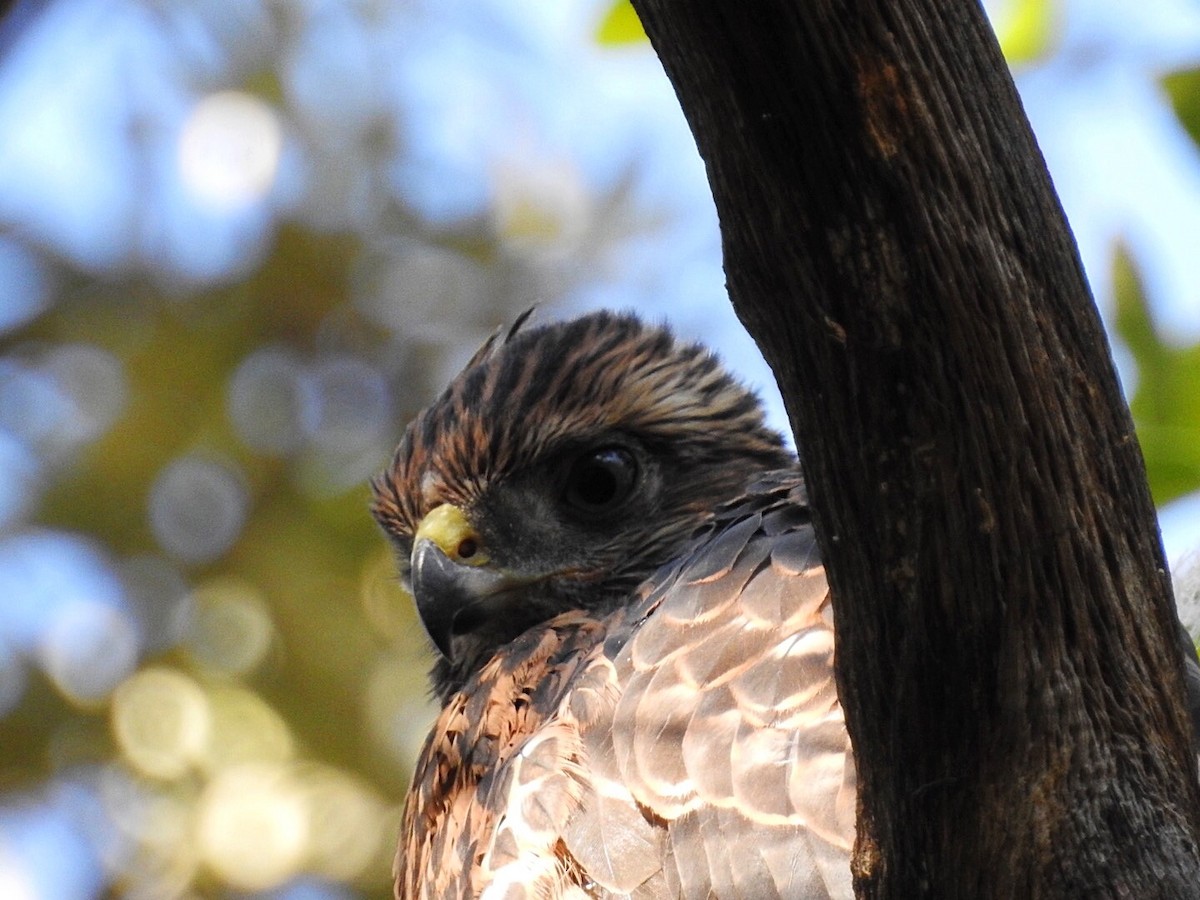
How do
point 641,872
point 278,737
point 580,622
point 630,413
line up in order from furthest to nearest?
point 278,737, point 630,413, point 580,622, point 641,872

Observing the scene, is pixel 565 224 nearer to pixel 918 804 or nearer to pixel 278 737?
pixel 278 737

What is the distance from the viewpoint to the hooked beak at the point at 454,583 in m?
3.99

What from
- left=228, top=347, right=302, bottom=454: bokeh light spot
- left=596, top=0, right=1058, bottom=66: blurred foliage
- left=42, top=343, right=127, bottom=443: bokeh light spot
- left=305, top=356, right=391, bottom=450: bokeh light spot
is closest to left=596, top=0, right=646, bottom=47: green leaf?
left=596, top=0, right=1058, bottom=66: blurred foliage

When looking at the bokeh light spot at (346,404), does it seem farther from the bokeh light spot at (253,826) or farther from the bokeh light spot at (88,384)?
the bokeh light spot at (253,826)

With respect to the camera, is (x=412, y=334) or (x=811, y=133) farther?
(x=412, y=334)

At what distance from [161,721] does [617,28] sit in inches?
213

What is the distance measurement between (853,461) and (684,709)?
4.05 ft

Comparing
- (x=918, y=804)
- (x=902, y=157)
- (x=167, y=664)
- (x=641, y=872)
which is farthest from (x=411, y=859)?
(x=167, y=664)

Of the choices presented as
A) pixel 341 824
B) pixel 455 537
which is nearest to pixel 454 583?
pixel 455 537

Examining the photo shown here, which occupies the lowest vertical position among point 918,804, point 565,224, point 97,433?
point 918,804

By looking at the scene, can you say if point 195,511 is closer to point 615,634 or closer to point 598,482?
point 598,482

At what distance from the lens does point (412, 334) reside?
8.92 metres

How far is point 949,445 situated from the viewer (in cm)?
195

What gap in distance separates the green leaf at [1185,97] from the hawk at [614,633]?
4.44ft
